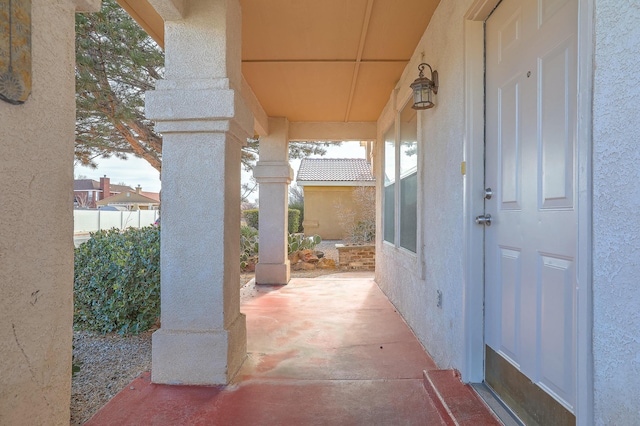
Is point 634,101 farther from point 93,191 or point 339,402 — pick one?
point 93,191

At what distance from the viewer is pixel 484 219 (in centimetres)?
244

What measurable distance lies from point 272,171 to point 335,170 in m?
10.7

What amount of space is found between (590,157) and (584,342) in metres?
0.60

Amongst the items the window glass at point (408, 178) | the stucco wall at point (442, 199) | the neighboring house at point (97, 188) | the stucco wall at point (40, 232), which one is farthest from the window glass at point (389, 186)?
the neighboring house at point (97, 188)

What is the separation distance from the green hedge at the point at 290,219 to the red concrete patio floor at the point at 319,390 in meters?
11.7

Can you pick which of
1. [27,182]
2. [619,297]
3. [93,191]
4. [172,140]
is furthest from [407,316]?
[93,191]

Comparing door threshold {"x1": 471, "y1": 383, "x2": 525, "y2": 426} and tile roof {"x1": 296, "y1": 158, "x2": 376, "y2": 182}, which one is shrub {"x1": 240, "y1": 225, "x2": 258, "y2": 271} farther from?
door threshold {"x1": 471, "y1": 383, "x2": 525, "y2": 426}

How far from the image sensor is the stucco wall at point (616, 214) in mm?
1128

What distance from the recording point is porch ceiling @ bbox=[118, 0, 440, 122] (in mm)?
3285

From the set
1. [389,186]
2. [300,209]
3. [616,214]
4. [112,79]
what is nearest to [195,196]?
[616,214]

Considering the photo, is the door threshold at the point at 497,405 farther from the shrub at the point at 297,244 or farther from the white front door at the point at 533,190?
the shrub at the point at 297,244

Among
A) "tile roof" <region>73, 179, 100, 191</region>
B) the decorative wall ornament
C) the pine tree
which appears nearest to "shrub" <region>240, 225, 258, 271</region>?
the pine tree

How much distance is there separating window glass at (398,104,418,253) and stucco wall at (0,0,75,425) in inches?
133

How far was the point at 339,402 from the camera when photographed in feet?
8.53
